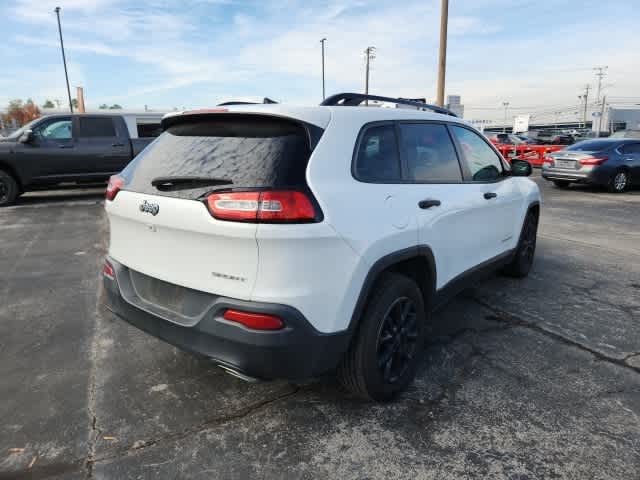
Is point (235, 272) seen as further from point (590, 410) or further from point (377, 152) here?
point (590, 410)

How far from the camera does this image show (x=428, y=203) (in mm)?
2943

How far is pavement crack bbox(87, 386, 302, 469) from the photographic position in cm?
234

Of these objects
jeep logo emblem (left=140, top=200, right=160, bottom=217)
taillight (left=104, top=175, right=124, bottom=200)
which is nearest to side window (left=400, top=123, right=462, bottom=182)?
jeep logo emblem (left=140, top=200, right=160, bottom=217)

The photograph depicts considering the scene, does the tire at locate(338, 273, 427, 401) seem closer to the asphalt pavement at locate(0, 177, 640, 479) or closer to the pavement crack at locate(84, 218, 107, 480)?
the asphalt pavement at locate(0, 177, 640, 479)

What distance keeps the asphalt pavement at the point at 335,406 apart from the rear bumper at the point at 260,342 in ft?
1.53

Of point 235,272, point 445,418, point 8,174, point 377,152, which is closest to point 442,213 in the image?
point 377,152

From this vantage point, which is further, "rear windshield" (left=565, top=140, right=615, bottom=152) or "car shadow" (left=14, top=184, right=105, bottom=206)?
"rear windshield" (left=565, top=140, right=615, bottom=152)

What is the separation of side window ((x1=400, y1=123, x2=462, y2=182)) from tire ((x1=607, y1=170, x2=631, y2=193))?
11395mm

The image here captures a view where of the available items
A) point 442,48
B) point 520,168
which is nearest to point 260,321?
point 520,168

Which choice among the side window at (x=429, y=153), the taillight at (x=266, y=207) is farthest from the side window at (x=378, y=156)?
the taillight at (x=266, y=207)

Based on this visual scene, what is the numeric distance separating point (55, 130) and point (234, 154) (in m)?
9.94

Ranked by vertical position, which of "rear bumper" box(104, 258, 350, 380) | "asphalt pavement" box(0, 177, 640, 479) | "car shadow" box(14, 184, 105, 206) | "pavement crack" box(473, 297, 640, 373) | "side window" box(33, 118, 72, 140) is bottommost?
"pavement crack" box(473, 297, 640, 373)

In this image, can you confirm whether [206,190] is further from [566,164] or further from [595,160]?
[566,164]

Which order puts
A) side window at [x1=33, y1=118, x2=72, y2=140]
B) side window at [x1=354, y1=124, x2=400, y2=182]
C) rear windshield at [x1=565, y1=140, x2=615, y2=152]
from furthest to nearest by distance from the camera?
rear windshield at [x1=565, y1=140, x2=615, y2=152]
side window at [x1=33, y1=118, x2=72, y2=140]
side window at [x1=354, y1=124, x2=400, y2=182]
